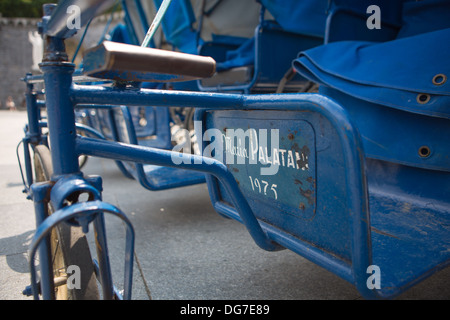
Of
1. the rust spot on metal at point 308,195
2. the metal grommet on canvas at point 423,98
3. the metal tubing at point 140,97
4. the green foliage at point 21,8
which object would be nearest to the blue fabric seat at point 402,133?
the metal grommet on canvas at point 423,98

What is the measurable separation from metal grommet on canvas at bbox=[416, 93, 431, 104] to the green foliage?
45.4 metres

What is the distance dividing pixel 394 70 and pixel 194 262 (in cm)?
148

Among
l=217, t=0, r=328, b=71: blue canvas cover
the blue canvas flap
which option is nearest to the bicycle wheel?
the blue canvas flap

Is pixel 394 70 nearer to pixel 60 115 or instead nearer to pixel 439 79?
pixel 439 79

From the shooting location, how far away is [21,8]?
3828 cm

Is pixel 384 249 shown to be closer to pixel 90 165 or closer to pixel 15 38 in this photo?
pixel 90 165

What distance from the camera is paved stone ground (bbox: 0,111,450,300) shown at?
65.4 inches

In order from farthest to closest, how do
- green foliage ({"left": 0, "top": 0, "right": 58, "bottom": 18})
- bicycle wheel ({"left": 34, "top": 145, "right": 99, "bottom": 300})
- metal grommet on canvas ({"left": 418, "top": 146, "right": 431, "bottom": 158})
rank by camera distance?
green foliage ({"left": 0, "top": 0, "right": 58, "bottom": 18})
metal grommet on canvas ({"left": 418, "top": 146, "right": 431, "bottom": 158})
bicycle wheel ({"left": 34, "top": 145, "right": 99, "bottom": 300})

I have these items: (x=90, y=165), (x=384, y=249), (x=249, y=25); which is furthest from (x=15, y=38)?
(x=384, y=249)

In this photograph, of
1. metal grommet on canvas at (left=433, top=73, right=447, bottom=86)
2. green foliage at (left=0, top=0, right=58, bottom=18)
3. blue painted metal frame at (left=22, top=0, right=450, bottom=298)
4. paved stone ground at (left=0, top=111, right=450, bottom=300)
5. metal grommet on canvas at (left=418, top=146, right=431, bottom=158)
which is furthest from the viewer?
green foliage at (left=0, top=0, right=58, bottom=18)

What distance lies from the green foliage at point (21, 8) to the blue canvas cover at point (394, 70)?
44.9 m

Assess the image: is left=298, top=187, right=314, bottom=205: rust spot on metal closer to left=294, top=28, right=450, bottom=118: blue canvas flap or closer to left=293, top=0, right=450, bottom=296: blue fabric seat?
left=293, top=0, right=450, bottom=296: blue fabric seat

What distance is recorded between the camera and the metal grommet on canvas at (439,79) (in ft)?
4.40

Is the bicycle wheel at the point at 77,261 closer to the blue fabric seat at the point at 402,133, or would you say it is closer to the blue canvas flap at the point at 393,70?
the blue fabric seat at the point at 402,133
